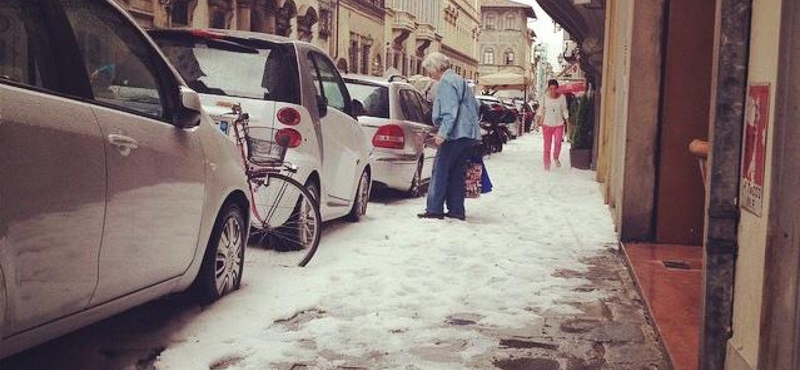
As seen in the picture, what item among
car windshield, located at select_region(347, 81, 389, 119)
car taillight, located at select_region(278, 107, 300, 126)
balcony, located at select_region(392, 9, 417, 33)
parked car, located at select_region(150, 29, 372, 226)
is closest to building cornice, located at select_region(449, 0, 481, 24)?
balcony, located at select_region(392, 9, 417, 33)

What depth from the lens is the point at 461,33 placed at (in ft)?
240

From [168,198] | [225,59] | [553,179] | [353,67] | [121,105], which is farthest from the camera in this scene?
[353,67]

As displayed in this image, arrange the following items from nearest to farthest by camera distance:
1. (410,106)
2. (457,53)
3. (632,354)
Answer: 1. (632,354)
2. (410,106)
3. (457,53)

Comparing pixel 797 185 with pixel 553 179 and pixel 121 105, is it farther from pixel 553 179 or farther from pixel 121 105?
pixel 553 179

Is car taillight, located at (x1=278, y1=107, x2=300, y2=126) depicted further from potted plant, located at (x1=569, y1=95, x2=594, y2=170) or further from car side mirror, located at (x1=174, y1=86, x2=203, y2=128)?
potted plant, located at (x1=569, y1=95, x2=594, y2=170)

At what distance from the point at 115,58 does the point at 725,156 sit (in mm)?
2778

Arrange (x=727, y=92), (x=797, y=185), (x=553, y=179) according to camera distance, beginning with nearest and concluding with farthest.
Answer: (x=797, y=185) < (x=727, y=92) < (x=553, y=179)

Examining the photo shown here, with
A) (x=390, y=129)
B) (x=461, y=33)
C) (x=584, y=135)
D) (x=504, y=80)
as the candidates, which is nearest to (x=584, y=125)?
(x=584, y=135)

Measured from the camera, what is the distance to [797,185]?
3115 millimetres

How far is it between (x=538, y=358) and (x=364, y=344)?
2.88 ft

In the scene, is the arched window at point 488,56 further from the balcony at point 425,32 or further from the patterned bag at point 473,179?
the patterned bag at point 473,179

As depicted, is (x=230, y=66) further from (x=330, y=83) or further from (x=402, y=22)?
(x=402, y=22)

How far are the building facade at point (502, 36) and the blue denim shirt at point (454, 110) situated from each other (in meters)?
93.0

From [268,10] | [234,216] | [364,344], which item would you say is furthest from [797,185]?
[268,10]
